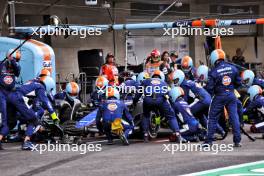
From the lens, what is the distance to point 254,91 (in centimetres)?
1452

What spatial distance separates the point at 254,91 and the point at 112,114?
3.69 meters

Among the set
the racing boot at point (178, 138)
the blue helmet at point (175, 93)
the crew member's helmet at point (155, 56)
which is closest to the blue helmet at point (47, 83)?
the blue helmet at point (175, 93)

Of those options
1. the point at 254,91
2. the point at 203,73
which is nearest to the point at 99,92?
the point at 203,73

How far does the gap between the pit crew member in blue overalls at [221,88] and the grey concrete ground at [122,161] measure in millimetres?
545

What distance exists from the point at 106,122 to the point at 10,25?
5.29m

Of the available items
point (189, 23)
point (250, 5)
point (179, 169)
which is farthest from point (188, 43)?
point (179, 169)

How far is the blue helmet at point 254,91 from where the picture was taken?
1449 centimetres

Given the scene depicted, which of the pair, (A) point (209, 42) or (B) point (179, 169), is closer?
(B) point (179, 169)

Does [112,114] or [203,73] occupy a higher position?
[203,73]

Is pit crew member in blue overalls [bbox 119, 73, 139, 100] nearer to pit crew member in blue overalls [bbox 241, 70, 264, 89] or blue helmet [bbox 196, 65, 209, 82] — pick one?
blue helmet [bbox 196, 65, 209, 82]

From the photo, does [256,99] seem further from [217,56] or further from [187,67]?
[217,56]

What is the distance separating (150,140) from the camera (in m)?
13.5

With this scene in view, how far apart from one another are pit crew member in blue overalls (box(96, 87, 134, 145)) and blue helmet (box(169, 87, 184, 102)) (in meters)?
0.98

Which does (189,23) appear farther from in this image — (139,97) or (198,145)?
(198,145)
